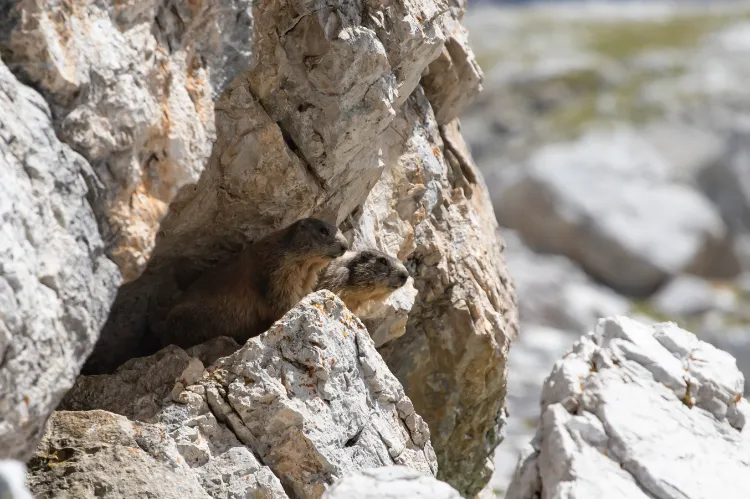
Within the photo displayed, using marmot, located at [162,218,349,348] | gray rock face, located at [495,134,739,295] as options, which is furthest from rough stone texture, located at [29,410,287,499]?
gray rock face, located at [495,134,739,295]

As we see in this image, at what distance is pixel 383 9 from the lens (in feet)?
35.0

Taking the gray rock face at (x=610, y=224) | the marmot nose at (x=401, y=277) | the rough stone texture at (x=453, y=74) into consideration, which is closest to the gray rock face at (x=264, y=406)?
the marmot nose at (x=401, y=277)

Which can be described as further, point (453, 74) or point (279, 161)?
point (453, 74)

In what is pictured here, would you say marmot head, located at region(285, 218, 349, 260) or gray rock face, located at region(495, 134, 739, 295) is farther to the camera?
gray rock face, located at region(495, 134, 739, 295)

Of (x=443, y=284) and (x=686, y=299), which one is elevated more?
(x=443, y=284)

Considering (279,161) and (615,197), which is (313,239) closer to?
(279,161)

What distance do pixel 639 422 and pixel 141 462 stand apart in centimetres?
448

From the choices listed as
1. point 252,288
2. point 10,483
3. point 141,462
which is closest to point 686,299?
point 252,288

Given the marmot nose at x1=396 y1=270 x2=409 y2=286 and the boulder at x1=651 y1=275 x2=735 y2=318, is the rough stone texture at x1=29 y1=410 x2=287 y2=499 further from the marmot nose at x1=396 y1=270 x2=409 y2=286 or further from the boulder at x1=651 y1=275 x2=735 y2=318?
the boulder at x1=651 y1=275 x2=735 y2=318

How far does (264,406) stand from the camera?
9.23 m

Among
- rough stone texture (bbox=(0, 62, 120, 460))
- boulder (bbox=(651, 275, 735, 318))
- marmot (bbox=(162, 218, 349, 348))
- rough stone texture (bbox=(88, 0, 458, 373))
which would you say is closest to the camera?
rough stone texture (bbox=(0, 62, 120, 460))

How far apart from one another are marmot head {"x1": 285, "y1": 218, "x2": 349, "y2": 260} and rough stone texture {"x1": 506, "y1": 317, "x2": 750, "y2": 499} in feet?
9.13

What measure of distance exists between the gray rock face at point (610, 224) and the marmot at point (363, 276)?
3271cm

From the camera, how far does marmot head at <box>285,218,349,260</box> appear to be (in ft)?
36.8
